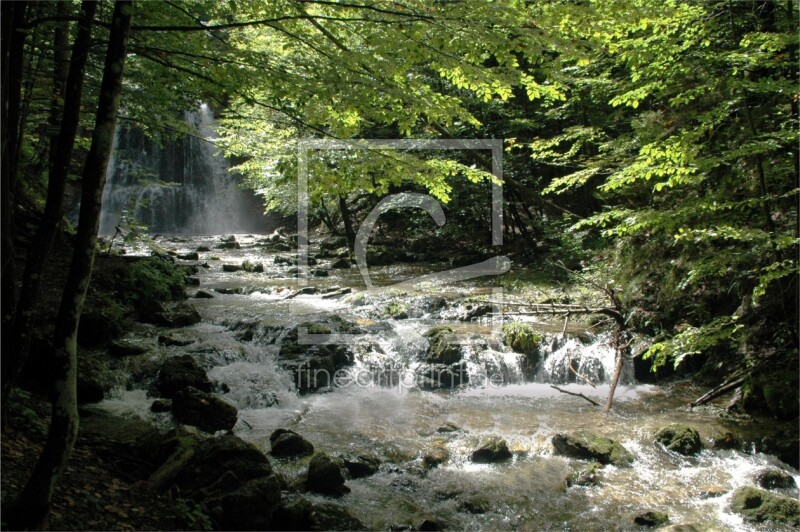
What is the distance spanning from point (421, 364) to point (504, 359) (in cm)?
175

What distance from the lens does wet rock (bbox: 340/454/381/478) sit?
708 cm

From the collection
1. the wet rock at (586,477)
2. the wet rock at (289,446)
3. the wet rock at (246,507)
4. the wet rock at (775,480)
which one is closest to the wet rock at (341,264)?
the wet rock at (289,446)

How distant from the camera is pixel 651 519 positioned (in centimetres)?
602

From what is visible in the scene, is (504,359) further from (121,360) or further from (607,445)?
(121,360)

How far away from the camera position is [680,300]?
421 inches

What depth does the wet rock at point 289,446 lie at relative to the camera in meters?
7.35

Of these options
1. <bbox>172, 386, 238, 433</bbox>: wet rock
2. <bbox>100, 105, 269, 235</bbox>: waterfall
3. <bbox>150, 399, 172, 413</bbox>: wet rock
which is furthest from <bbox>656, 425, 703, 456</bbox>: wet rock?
<bbox>100, 105, 269, 235</bbox>: waterfall

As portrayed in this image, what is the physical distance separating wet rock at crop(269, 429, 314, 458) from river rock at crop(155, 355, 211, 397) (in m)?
2.13

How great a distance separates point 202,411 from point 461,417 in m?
4.24

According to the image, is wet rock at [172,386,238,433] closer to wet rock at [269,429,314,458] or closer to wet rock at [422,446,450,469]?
wet rock at [269,429,314,458]

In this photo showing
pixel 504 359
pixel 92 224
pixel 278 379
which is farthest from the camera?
pixel 504 359

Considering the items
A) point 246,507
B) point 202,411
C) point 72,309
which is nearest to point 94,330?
point 202,411

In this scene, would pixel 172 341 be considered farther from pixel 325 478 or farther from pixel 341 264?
pixel 341 264

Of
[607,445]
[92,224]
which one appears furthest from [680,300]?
[92,224]
